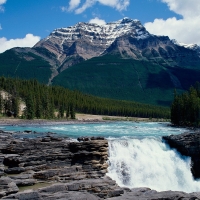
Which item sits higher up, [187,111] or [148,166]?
[187,111]

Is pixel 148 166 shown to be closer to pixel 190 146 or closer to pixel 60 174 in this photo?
pixel 190 146

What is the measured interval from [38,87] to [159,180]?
120 meters

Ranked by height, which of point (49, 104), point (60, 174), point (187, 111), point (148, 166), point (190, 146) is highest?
point (49, 104)

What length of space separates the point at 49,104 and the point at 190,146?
86095 mm

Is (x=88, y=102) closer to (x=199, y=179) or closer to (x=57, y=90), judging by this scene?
(x=57, y=90)

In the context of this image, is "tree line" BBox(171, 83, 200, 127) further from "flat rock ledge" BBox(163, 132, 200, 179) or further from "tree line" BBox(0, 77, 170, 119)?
"tree line" BBox(0, 77, 170, 119)

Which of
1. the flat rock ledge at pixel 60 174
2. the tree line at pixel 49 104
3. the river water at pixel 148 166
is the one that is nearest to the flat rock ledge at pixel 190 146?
the river water at pixel 148 166

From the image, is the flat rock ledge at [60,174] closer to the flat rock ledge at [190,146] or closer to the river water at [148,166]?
the river water at [148,166]

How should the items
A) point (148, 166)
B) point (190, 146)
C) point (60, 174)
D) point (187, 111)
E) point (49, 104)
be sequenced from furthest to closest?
point (49, 104)
point (187, 111)
point (190, 146)
point (148, 166)
point (60, 174)

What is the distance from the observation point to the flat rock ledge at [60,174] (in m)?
22.4

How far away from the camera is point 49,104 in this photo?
129m

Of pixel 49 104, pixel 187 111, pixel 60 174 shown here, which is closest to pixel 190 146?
pixel 60 174

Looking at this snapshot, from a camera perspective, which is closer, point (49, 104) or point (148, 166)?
point (148, 166)

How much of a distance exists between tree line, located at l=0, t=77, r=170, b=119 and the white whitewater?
233 feet
